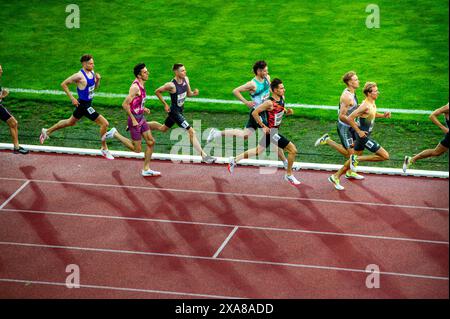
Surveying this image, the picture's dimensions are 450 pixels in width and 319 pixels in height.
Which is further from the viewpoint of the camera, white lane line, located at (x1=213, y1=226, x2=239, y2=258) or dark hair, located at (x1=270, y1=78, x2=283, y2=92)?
dark hair, located at (x1=270, y1=78, x2=283, y2=92)

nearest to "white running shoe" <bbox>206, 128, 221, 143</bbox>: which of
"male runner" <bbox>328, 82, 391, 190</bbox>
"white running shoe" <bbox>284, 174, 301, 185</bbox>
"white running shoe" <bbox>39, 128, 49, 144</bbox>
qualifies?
"white running shoe" <bbox>284, 174, 301, 185</bbox>

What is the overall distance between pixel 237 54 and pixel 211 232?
27.6ft

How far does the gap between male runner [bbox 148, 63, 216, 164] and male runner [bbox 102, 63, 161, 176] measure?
0.41 metres

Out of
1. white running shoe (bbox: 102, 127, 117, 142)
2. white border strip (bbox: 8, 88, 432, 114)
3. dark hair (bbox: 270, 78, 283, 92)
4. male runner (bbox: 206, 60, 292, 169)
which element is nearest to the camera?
dark hair (bbox: 270, 78, 283, 92)

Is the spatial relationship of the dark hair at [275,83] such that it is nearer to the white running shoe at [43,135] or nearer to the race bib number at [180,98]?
the race bib number at [180,98]

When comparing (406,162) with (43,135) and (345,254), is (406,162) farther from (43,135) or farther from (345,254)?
(43,135)

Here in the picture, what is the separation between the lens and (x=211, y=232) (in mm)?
12383

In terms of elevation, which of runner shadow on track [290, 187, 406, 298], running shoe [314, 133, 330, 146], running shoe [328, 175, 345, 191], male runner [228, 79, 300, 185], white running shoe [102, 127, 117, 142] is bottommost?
runner shadow on track [290, 187, 406, 298]

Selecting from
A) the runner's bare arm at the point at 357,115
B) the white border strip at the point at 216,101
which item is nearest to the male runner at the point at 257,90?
the runner's bare arm at the point at 357,115

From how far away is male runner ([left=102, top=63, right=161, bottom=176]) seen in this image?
13.8 m

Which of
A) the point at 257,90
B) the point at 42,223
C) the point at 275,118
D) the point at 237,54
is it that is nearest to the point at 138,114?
the point at 257,90

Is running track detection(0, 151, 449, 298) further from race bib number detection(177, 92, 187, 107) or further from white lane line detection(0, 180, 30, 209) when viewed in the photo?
→ race bib number detection(177, 92, 187, 107)

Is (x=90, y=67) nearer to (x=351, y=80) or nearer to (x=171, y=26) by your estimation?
(x=351, y=80)

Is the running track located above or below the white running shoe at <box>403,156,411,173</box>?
below
